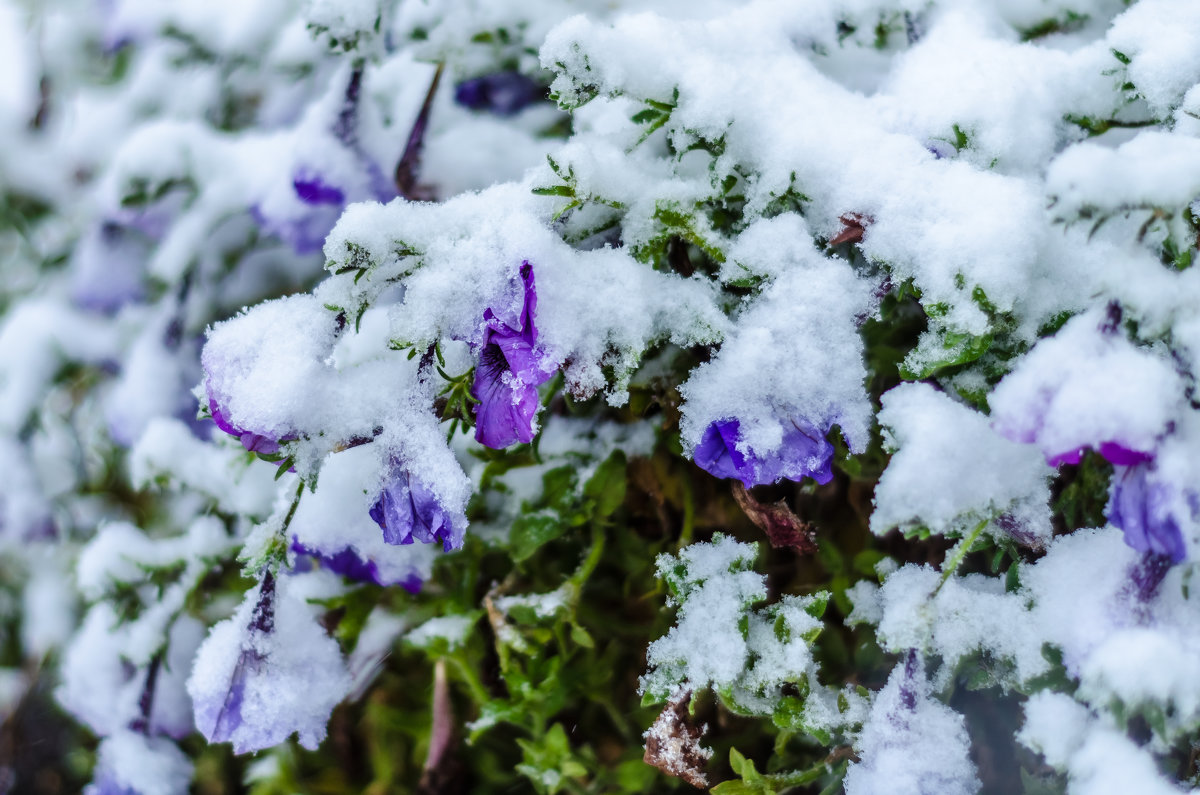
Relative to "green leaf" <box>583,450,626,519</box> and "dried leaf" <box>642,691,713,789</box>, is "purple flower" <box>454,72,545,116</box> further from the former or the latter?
"dried leaf" <box>642,691,713,789</box>

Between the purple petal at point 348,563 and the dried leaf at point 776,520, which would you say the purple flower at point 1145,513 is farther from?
the purple petal at point 348,563

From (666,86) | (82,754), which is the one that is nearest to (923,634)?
(666,86)

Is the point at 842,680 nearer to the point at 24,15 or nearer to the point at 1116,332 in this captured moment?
the point at 1116,332

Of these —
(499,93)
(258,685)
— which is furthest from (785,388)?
(499,93)

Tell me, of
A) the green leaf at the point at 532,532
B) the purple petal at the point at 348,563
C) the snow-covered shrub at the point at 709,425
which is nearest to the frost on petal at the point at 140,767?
the snow-covered shrub at the point at 709,425

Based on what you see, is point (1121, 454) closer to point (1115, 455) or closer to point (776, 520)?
point (1115, 455)
